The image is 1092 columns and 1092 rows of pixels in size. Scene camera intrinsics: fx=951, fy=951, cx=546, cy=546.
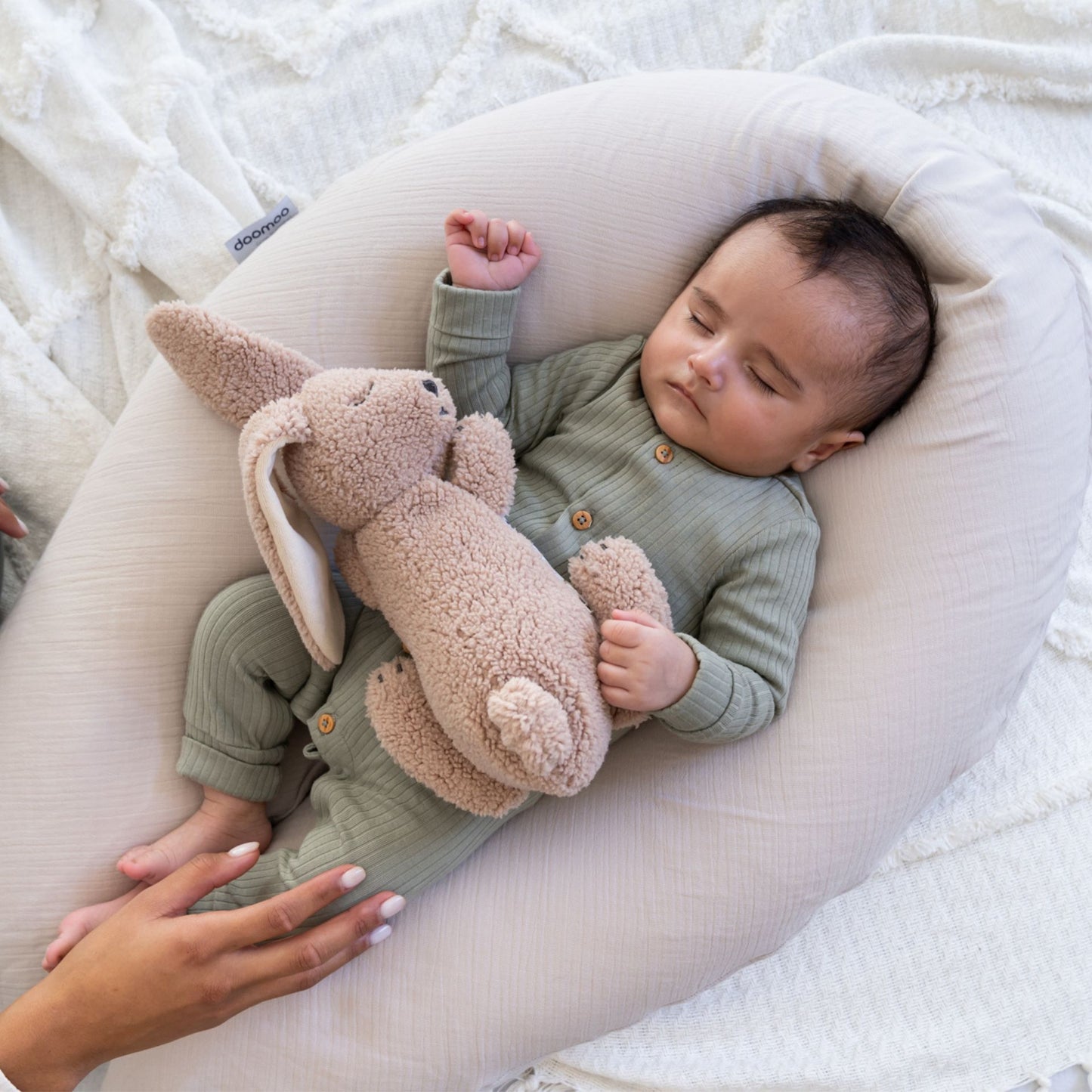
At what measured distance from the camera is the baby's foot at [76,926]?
39.3 inches

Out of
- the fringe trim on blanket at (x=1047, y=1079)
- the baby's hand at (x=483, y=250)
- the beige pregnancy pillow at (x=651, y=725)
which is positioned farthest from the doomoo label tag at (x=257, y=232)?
the fringe trim on blanket at (x=1047, y=1079)

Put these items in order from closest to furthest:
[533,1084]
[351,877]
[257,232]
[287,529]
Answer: [287,529] < [351,877] < [533,1084] < [257,232]

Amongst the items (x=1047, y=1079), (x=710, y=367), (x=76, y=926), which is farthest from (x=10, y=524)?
(x=1047, y=1079)

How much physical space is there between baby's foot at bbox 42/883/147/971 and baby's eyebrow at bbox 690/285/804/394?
35.6 inches

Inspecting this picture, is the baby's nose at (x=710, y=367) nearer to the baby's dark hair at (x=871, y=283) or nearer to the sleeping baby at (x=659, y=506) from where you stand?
the sleeping baby at (x=659, y=506)

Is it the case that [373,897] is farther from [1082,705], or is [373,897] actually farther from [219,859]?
[1082,705]

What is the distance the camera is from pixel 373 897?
990mm

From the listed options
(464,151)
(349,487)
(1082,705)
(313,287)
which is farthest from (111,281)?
(1082,705)

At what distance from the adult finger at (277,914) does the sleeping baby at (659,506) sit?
49 mm

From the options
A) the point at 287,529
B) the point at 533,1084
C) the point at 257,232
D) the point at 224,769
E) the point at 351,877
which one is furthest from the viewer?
the point at 257,232

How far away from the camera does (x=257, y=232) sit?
1.33 metres

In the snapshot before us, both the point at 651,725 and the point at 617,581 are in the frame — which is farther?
the point at 651,725

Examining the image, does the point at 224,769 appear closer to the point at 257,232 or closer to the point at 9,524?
the point at 9,524

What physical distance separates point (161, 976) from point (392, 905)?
8.9 inches
